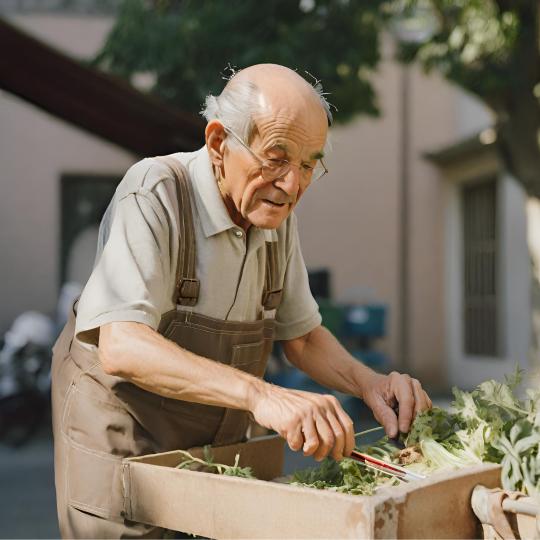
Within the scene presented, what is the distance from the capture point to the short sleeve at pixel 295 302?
225cm

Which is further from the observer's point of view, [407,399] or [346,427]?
[407,399]

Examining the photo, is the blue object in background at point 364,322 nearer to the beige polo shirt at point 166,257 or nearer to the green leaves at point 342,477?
the beige polo shirt at point 166,257

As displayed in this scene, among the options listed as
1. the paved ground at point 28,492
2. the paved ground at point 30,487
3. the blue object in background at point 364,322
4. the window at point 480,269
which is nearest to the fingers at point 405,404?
the paved ground at point 30,487

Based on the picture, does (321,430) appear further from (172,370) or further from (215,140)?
(215,140)

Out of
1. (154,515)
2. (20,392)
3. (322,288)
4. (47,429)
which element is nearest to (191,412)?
(154,515)

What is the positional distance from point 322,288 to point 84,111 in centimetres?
491

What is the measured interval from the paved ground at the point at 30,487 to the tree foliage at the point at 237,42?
3.13 meters

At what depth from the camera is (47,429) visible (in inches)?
352

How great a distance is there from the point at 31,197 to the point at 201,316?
9210 millimetres

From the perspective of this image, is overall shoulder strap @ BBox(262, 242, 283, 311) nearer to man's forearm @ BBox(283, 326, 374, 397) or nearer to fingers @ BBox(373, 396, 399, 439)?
man's forearm @ BBox(283, 326, 374, 397)

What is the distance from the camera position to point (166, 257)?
6.21ft

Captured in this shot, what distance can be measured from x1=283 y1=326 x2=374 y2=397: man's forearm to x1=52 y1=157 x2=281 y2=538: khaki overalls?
224 mm

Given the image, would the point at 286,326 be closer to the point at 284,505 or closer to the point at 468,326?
the point at 284,505

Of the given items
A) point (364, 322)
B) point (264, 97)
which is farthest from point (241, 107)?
point (364, 322)
